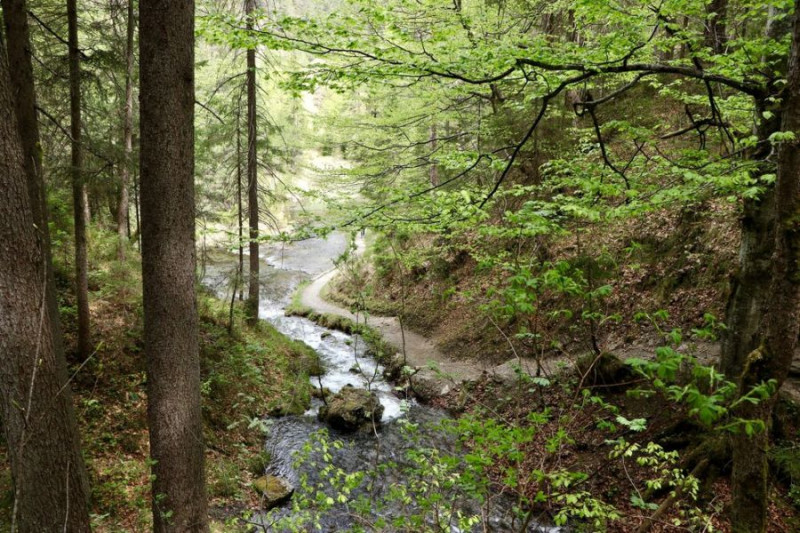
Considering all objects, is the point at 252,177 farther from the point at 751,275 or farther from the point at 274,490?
the point at 751,275

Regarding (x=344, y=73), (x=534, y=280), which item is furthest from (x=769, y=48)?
(x=344, y=73)

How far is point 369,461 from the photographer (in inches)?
325

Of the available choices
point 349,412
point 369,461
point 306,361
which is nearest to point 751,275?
point 369,461

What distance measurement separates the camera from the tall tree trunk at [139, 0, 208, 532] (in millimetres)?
3400

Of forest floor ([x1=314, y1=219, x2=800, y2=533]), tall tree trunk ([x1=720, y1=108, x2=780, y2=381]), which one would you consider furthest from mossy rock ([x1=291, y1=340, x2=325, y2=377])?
tall tree trunk ([x1=720, y1=108, x2=780, y2=381])

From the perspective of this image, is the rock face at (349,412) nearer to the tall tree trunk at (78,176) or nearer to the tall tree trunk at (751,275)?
the tall tree trunk at (78,176)

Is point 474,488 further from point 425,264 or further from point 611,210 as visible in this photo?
point 425,264

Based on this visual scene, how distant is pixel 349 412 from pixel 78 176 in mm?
6964

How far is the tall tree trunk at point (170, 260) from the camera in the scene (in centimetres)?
340

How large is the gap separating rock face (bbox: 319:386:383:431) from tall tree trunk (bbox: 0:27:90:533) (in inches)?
257

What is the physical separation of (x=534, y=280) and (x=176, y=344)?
3092mm

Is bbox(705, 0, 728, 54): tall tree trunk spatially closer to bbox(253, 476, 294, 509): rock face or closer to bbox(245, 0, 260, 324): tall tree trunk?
bbox(253, 476, 294, 509): rock face

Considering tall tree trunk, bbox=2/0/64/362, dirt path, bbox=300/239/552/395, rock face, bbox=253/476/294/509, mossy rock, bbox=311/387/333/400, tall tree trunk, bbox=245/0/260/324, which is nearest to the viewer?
tall tree trunk, bbox=2/0/64/362

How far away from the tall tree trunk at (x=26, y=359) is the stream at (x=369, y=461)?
1542mm
